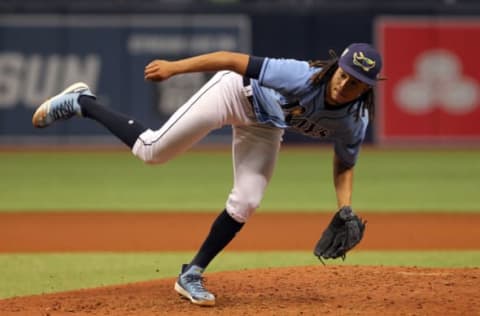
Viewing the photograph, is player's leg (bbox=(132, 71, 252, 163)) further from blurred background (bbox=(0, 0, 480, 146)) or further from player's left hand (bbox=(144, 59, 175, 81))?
blurred background (bbox=(0, 0, 480, 146))

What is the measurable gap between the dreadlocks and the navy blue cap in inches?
4.2

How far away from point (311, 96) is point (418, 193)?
7.34 meters

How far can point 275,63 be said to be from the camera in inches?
192

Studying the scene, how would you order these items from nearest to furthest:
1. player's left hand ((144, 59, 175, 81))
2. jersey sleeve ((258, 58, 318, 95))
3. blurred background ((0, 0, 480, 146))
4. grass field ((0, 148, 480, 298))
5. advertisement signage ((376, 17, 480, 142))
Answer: player's left hand ((144, 59, 175, 81)) → jersey sleeve ((258, 58, 318, 95)) → grass field ((0, 148, 480, 298)) → blurred background ((0, 0, 480, 146)) → advertisement signage ((376, 17, 480, 142))

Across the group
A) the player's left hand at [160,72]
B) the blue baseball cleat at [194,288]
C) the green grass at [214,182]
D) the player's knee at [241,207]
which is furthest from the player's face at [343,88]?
the green grass at [214,182]

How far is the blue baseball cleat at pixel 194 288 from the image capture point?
204 inches

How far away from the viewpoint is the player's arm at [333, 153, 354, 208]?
541 centimetres

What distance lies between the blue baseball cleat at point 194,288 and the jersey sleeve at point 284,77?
117 cm

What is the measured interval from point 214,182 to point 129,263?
228 inches

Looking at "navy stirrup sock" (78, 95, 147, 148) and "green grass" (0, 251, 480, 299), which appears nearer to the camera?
"navy stirrup sock" (78, 95, 147, 148)

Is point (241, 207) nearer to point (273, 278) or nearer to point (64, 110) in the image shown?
point (273, 278)

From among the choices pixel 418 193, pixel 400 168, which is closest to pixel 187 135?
pixel 418 193

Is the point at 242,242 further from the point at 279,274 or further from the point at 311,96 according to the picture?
the point at 311,96

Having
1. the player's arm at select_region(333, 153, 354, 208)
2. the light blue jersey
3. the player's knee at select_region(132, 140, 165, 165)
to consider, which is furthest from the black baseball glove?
the player's knee at select_region(132, 140, 165, 165)
